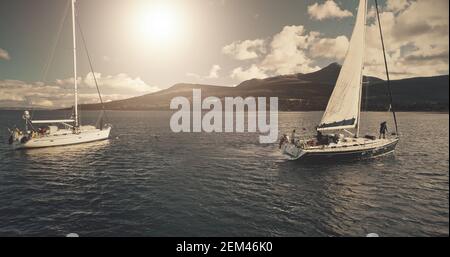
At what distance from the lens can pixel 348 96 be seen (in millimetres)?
35125

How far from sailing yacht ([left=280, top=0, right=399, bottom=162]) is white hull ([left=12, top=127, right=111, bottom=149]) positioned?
36.8m

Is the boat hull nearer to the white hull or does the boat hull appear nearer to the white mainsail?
the white mainsail

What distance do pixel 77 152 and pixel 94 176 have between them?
17.2 metres

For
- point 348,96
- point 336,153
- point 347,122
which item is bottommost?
point 336,153

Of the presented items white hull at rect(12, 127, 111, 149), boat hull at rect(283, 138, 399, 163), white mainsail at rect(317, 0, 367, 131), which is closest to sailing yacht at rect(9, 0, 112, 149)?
white hull at rect(12, 127, 111, 149)

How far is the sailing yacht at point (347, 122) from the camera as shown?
3291cm

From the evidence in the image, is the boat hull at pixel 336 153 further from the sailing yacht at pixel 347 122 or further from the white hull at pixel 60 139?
the white hull at pixel 60 139

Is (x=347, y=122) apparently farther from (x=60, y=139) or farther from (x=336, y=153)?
(x=60, y=139)

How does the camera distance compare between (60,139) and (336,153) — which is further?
(60,139)

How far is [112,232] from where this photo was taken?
1576 centimetres

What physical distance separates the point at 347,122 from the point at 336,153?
16.4ft

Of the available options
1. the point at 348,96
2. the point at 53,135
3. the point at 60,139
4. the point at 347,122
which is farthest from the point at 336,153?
the point at 53,135

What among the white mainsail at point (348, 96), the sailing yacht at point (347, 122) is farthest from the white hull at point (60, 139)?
the white mainsail at point (348, 96)

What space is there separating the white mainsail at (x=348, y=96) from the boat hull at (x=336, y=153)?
10.9 ft
